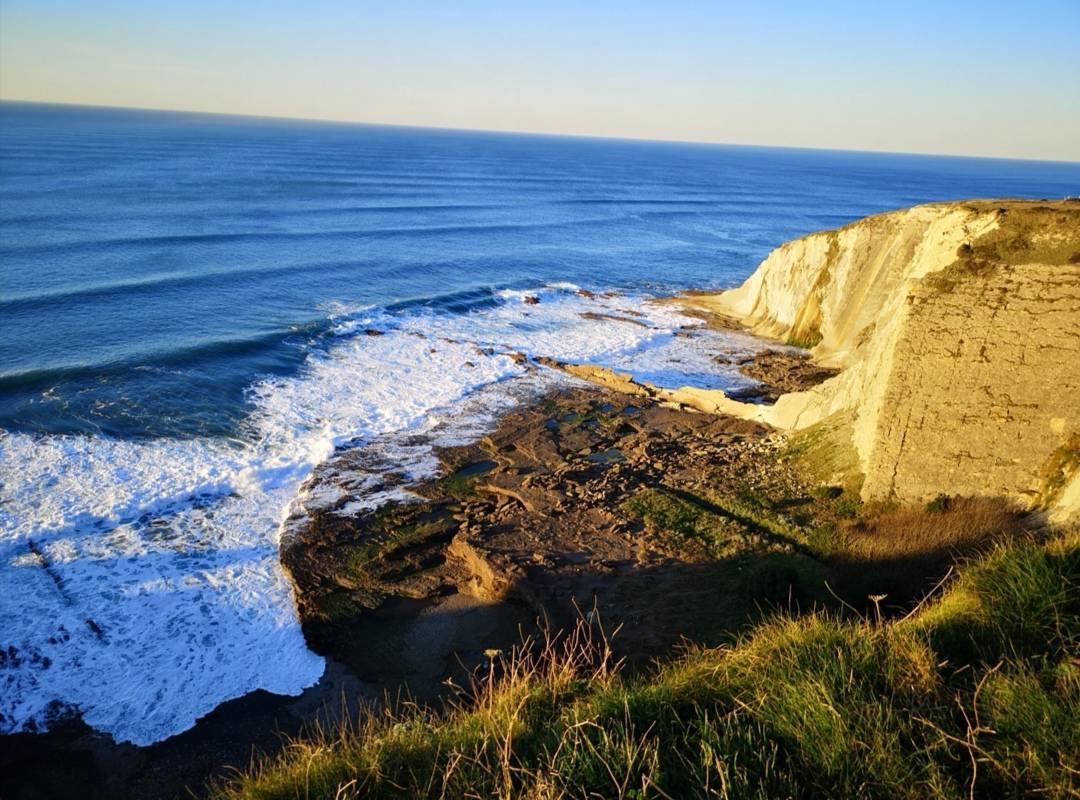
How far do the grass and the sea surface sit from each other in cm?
603

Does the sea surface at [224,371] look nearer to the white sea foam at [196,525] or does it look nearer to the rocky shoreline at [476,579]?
the white sea foam at [196,525]

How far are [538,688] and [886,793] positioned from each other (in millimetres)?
3016

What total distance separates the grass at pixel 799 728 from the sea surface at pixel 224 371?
6.03 metres

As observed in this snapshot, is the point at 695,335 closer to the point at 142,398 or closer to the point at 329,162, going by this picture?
the point at 142,398

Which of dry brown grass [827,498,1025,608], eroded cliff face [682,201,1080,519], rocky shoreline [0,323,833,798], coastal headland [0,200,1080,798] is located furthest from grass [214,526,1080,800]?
eroded cliff face [682,201,1080,519]

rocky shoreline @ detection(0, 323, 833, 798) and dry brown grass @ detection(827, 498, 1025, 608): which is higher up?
dry brown grass @ detection(827, 498, 1025, 608)

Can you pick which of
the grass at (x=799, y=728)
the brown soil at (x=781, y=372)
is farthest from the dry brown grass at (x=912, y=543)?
the brown soil at (x=781, y=372)

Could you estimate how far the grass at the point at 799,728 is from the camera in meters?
4.89

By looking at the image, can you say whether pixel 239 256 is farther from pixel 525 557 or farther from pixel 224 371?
pixel 525 557

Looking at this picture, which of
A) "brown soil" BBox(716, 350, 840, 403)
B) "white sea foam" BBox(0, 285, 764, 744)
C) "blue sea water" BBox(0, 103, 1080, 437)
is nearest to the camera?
"white sea foam" BBox(0, 285, 764, 744)

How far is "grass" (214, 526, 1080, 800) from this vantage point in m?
4.89

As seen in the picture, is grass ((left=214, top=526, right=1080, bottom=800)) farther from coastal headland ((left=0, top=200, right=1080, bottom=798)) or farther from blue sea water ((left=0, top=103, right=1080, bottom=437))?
blue sea water ((left=0, top=103, right=1080, bottom=437))

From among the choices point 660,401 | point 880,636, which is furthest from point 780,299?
point 880,636

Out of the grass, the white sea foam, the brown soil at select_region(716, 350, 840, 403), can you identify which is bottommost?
the white sea foam
